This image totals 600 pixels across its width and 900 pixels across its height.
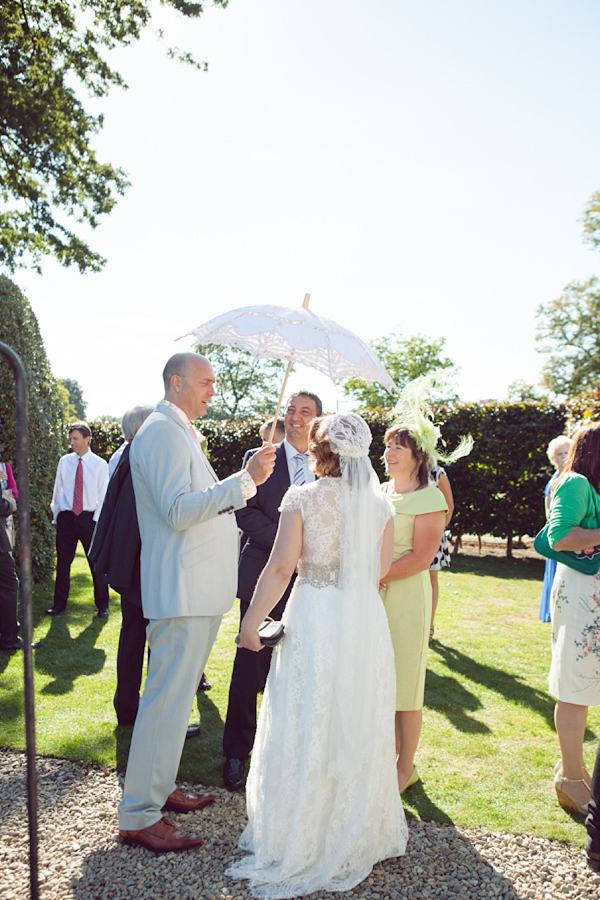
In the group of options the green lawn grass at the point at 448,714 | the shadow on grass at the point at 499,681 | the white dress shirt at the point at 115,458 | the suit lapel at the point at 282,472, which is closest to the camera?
the green lawn grass at the point at 448,714

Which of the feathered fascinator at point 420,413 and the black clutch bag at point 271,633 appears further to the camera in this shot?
the feathered fascinator at point 420,413

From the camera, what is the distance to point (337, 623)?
318 cm

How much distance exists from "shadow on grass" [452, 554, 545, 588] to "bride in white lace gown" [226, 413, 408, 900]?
9.39m

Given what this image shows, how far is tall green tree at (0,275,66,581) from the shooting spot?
9062mm

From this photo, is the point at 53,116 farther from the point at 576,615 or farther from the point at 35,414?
the point at 576,615

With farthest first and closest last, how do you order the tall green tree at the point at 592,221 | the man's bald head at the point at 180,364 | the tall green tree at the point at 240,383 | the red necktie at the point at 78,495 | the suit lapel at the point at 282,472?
the tall green tree at the point at 240,383 < the tall green tree at the point at 592,221 < the red necktie at the point at 78,495 < the suit lapel at the point at 282,472 < the man's bald head at the point at 180,364

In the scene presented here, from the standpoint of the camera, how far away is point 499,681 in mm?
6195

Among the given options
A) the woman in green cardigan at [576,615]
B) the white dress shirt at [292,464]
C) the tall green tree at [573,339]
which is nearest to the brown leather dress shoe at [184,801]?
the white dress shirt at [292,464]

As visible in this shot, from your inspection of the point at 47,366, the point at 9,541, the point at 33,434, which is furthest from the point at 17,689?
the point at 47,366

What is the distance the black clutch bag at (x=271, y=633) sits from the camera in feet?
10.3

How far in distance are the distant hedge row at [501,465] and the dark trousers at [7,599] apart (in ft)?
28.6

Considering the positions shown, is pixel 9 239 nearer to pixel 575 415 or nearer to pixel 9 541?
pixel 9 541

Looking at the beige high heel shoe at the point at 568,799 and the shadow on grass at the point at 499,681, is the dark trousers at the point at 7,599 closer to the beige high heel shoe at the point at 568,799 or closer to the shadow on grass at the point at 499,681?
the shadow on grass at the point at 499,681

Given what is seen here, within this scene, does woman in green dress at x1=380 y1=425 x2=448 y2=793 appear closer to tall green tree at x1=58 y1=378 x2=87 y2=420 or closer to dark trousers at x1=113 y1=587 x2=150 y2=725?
dark trousers at x1=113 y1=587 x2=150 y2=725
